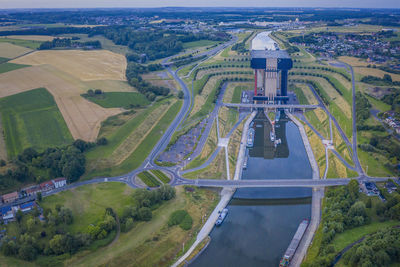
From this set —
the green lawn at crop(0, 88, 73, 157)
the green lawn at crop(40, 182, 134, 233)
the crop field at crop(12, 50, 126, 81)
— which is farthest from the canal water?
the crop field at crop(12, 50, 126, 81)

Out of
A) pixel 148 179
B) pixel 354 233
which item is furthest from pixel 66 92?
pixel 354 233

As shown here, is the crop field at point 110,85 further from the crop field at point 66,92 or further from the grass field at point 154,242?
the grass field at point 154,242

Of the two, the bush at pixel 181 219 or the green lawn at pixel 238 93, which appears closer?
the bush at pixel 181 219

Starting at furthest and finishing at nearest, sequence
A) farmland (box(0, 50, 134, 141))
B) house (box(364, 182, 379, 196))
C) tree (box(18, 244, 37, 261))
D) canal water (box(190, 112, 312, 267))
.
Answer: farmland (box(0, 50, 134, 141)), house (box(364, 182, 379, 196)), canal water (box(190, 112, 312, 267)), tree (box(18, 244, 37, 261))

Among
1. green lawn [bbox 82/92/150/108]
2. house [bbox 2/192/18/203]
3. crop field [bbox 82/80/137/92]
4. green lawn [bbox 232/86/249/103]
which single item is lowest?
house [bbox 2/192/18/203]

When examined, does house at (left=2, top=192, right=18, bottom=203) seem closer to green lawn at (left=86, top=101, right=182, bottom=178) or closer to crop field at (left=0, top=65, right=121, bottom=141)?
green lawn at (left=86, top=101, right=182, bottom=178)

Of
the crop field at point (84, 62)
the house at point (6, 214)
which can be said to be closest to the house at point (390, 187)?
the house at point (6, 214)

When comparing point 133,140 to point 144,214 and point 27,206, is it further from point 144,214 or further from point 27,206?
point 27,206
